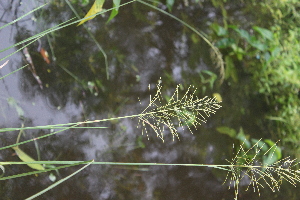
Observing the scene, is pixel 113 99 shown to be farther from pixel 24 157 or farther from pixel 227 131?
pixel 227 131

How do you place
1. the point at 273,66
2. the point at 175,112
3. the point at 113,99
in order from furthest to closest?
the point at 273,66, the point at 113,99, the point at 175,112

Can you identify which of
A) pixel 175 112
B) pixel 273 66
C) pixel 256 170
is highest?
pixel 175 112

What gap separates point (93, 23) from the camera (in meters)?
1.30

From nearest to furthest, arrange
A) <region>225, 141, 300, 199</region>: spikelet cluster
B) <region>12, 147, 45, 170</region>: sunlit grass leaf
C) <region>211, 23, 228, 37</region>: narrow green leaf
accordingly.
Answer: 1. <region>225, 141, 300, 199</region>: spikelet cluster
2. <region>12, 147, 45, 170</region>: sunlit grass leaf
3. <region>211, 23, 228, 37</region>: narrow green leaf

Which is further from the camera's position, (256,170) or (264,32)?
(264,32)

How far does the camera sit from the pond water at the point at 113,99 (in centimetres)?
118

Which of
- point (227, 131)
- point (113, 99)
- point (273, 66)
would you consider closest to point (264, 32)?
point (273, 66)

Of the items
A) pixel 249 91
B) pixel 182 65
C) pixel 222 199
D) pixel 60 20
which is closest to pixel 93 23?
pixel 60 20

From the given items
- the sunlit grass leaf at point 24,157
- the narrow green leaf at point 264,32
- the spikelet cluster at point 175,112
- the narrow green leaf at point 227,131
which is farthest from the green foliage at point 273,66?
the sunlit grass leaf at point 24,157

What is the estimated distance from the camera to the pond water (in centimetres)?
118

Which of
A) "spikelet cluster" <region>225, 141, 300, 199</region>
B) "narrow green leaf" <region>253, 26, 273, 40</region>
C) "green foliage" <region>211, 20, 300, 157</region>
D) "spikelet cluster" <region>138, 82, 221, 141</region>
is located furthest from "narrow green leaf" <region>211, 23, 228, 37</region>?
"spikelet cluster" <region>225, 141, 300, 199</region>

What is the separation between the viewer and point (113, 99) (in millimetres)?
1342

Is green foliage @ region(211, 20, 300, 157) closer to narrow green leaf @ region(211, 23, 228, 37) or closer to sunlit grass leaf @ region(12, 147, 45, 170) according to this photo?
narrow green leaf @ region(211, 23, 228, 37)

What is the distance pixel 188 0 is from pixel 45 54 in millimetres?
678
